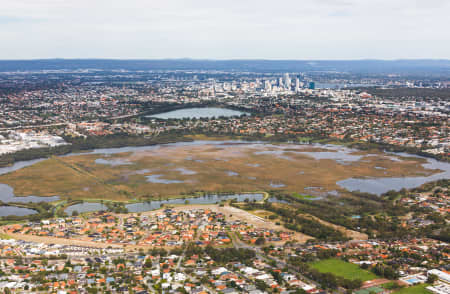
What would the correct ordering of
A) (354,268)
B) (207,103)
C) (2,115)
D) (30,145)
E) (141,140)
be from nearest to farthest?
(354,268), (30,145), (141,140), (2,115), (207,103)

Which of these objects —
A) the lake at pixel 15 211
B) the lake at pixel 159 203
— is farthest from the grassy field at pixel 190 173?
the lake at pixel 15 211

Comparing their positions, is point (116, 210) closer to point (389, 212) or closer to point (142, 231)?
point (142, 231)

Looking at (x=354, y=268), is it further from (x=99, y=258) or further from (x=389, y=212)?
(x=99, y=258)

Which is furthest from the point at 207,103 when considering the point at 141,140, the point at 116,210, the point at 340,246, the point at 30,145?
the point at 340,246

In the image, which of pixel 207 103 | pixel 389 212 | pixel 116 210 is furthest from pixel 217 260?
pixel 207 103

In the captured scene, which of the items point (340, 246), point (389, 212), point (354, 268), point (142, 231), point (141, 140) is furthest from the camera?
A: point (141, 140)

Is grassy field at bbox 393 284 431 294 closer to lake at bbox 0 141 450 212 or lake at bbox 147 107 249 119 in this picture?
lake at bbox 0 141 450 212

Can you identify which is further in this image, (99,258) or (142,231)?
(142,231)
